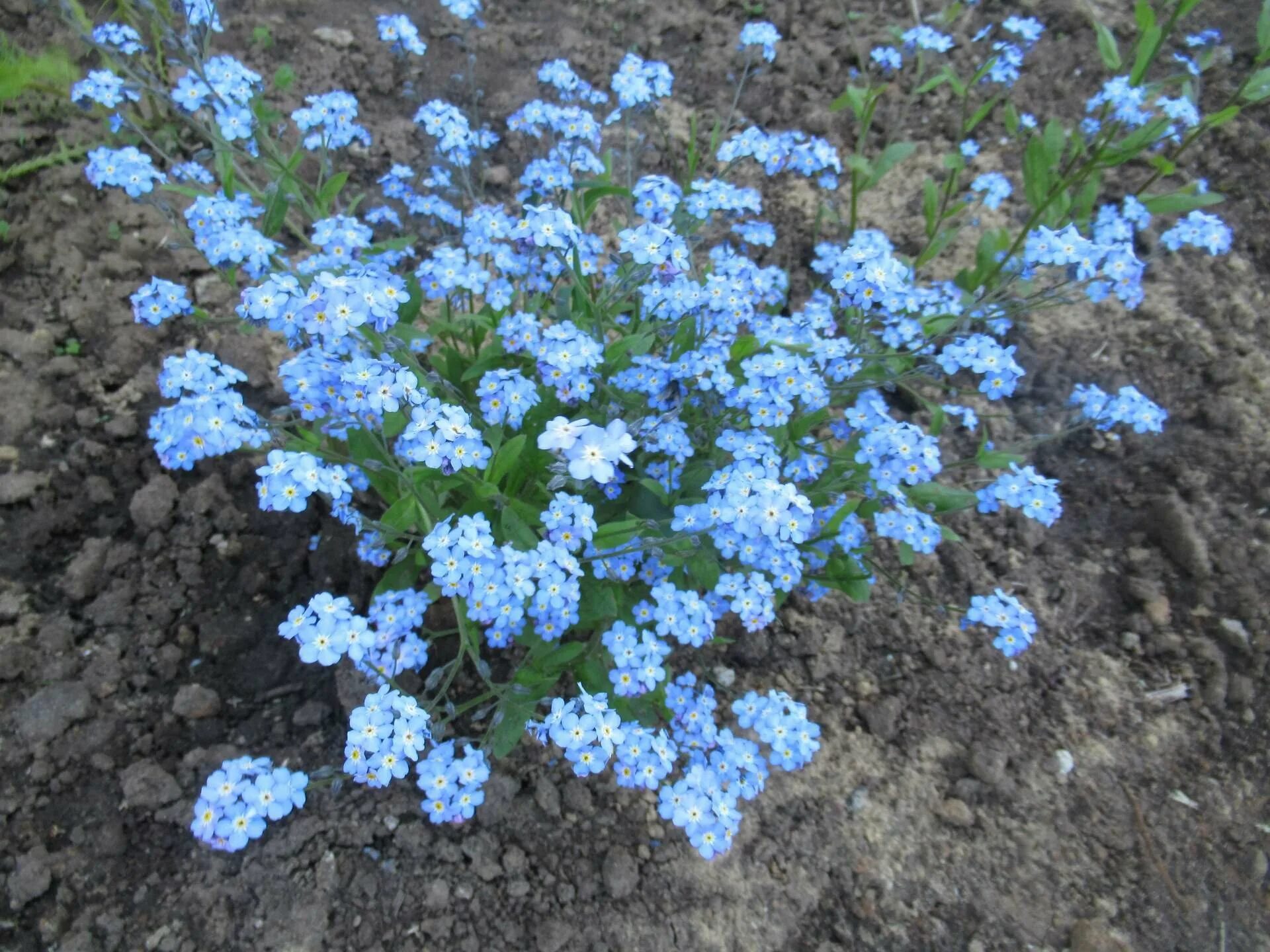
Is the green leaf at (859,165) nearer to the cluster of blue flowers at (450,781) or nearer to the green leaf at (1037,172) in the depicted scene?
the green leaf at (1037,172)

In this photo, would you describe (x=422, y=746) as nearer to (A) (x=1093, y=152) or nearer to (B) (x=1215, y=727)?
(B) (x=1215, y=727)

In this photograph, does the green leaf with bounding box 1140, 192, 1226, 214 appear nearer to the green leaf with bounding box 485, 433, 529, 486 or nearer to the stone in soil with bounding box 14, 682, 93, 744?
the green leaf with bounding box 485, 433, 529, 486

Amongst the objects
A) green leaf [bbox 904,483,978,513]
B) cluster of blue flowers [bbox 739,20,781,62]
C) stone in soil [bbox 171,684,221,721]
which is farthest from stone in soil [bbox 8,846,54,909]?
cluster of blue flowers [bbox 739,20,781,62]

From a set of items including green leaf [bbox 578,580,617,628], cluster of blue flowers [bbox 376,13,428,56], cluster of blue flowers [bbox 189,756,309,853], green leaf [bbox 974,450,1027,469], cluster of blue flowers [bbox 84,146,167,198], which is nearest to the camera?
cluster of blue flowers [bbox 189,756,309,853]

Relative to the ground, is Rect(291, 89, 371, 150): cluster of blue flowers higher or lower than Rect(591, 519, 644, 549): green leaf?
higher

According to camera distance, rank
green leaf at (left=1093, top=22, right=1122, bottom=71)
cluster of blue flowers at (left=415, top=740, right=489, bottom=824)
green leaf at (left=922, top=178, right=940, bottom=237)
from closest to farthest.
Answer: cluster of blue flowers at (left=415, top=740, right=489, bottom=824)
green leaf at (left=1093, top=22, right=1122, bottom=71)
green leaf at (left=922, top=178, right=940, bottom=237)

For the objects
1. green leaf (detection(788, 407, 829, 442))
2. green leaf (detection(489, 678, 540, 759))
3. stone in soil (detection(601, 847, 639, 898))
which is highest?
green leaf (detection(788, 407, 829, 442))
